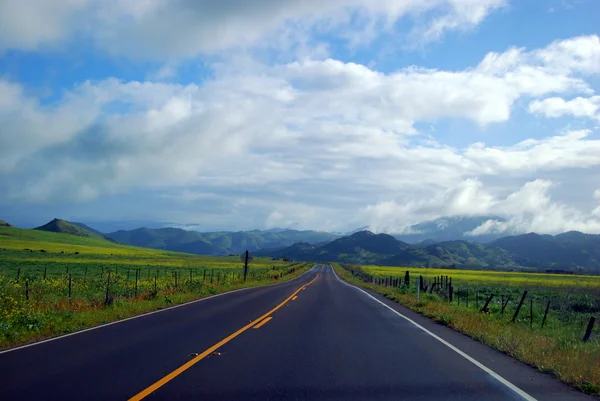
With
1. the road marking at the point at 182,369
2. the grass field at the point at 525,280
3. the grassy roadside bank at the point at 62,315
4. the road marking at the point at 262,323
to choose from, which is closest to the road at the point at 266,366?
the road marking at the point at 182,369

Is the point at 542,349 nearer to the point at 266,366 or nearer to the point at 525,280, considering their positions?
the point at 266,366

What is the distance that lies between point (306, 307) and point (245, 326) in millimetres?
7465

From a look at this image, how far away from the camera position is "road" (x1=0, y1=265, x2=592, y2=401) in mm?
7648

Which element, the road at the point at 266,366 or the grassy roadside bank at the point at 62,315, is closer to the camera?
the road at the point at 266,366

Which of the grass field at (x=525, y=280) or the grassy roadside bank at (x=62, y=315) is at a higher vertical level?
the grassy roadside bank at (x=62, y=315)

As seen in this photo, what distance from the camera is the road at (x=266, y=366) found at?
765 cm

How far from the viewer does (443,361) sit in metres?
10.3

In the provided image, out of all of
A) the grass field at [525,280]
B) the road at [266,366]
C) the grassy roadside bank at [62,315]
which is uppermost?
the road at [266,366]

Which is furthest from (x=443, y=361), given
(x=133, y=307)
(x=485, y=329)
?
(x=133, y=307)

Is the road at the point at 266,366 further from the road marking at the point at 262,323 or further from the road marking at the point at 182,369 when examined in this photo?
the road marking at the point at 262,323

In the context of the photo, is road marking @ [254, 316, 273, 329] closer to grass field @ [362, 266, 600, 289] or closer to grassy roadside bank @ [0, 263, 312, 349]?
grassy roadside bank @ [0, 263, 312, 349]

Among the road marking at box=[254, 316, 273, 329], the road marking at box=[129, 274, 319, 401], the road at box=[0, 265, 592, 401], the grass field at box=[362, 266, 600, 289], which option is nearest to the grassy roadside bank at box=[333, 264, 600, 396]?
the road at box=[0, 265, 592, 401]

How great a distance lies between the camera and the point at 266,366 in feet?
31.0

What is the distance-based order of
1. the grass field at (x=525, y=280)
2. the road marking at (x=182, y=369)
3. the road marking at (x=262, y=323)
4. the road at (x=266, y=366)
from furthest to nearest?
the grass field at (x=525, y=280), the road marking at (x=262, y=323), the road at (x=266, y=366), the road marking at (x=182, y=369)
